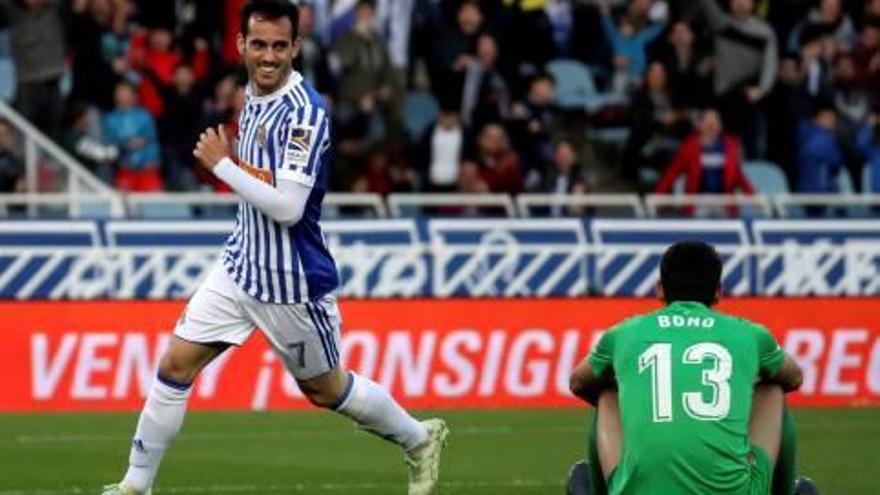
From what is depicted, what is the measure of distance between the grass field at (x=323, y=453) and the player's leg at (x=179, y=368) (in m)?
1.74

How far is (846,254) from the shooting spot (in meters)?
24.4

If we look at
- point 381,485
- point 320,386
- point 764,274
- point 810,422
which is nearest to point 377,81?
point 764,274

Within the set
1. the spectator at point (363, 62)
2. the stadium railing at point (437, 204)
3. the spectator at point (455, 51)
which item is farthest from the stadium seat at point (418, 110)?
the stadium railing at point (437, 204)

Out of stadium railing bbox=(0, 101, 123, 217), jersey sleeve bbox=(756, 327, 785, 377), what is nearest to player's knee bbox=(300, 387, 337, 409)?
jersey sleeve bbox=(756, 327, 785, 377)

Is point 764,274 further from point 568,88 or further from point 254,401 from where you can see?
point 254,401

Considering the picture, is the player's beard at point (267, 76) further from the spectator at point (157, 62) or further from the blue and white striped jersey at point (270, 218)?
the spectator at point (157, 62)

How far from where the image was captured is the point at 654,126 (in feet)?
86.3

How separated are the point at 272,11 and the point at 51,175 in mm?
12745

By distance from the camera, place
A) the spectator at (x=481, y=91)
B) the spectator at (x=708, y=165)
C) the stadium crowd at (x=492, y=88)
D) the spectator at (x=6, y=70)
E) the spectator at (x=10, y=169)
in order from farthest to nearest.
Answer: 1. the spectator at (x=481, y=91)
2. the spectator at (x=708, y=165)
3. the stadium crowd at (x=492, y=88)
4. the spectator at (x=6, y=70)
5. the spectator at (x=10, y=169)

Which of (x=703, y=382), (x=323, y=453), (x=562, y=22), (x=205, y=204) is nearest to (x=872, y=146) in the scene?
(x=562, y=22)

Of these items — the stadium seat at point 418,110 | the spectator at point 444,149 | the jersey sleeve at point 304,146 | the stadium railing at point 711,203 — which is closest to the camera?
the jersey sleeve at point 304,146

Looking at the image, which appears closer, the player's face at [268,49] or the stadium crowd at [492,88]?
the player's face at [268,49]

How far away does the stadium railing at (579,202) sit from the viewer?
25.2 m

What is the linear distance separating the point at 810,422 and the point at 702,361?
9.51m
